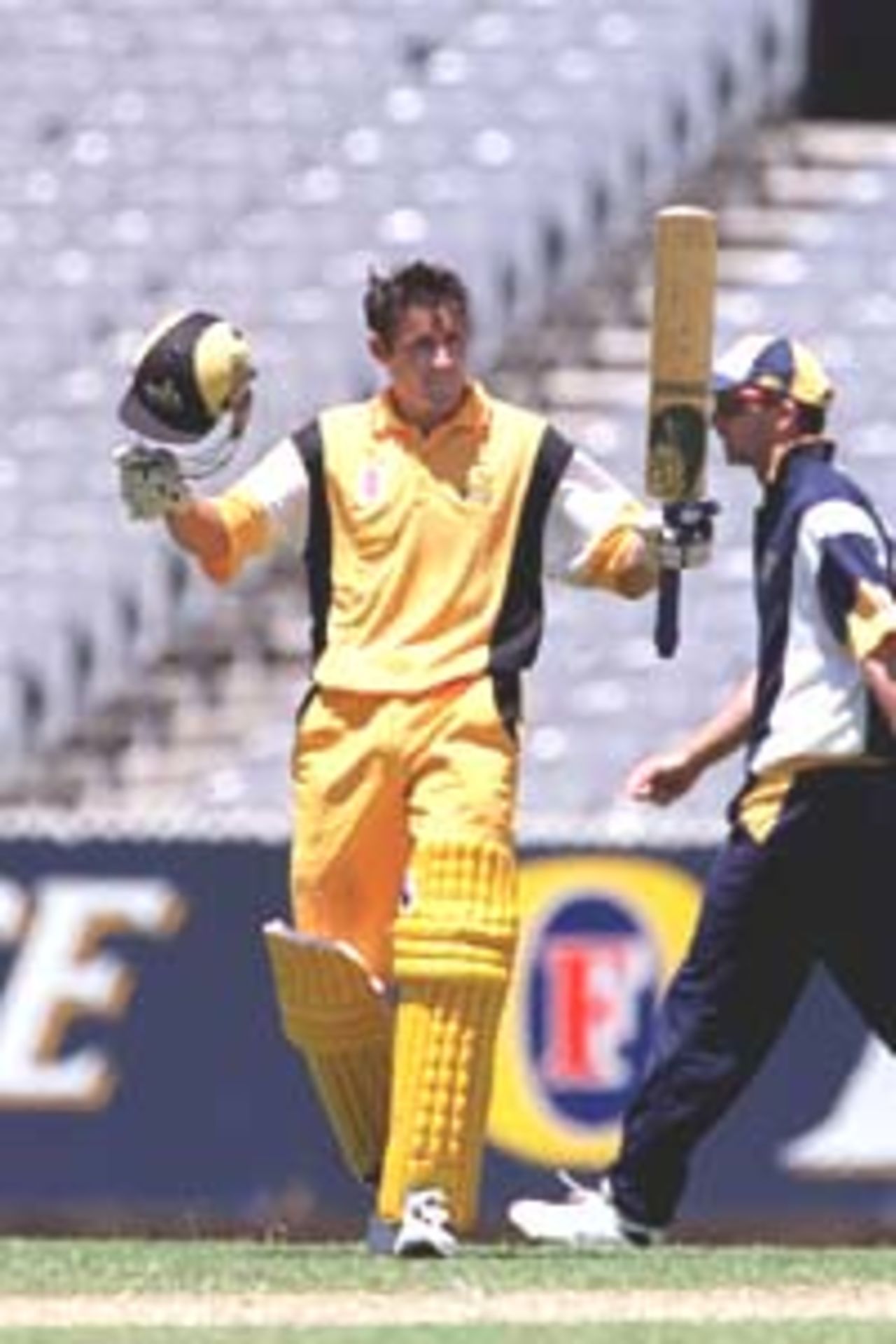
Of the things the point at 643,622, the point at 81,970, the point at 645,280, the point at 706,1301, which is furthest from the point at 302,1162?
the point at 645,280

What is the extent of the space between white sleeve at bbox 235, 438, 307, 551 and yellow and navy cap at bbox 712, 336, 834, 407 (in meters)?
0.80

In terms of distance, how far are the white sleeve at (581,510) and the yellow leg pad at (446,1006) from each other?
57cm

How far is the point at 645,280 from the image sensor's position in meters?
17.4

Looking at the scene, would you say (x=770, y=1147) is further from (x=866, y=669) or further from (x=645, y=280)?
(x=645, y=280)

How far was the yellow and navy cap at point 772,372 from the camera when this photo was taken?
873 cm

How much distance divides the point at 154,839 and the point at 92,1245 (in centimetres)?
134

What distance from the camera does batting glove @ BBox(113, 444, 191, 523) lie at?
26.8 feet

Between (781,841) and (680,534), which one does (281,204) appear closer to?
(781,841)

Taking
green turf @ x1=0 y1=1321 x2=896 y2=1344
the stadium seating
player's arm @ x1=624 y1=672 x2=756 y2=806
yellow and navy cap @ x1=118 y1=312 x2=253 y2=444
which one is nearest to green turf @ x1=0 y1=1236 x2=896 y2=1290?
green turf @ x1=0 y1=1321 x2=896 y2=1344

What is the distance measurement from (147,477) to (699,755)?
1.26m

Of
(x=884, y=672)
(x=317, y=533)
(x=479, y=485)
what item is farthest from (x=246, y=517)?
(x=884, y=672)

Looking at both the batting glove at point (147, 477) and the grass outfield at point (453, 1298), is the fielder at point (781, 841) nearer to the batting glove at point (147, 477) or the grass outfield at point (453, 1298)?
the grass outfield at point (453, 1298)

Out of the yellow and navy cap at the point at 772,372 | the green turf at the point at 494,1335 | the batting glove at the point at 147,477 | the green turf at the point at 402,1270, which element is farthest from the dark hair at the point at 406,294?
the green turf at the point at 494,1335

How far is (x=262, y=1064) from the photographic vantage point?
10.9m
